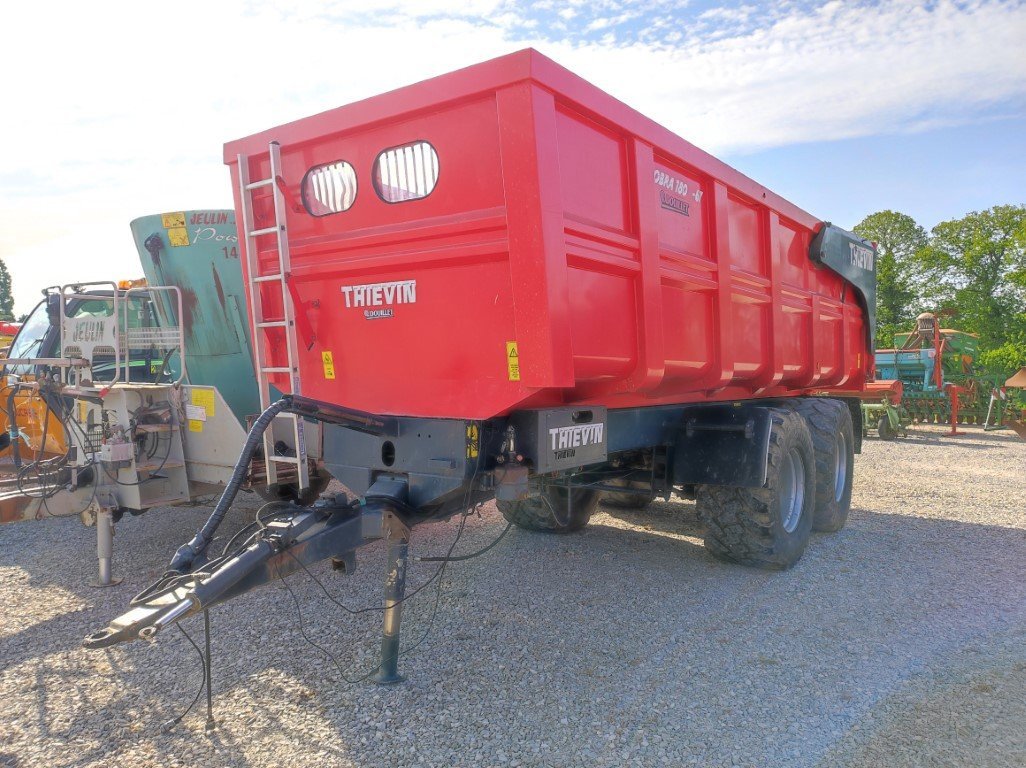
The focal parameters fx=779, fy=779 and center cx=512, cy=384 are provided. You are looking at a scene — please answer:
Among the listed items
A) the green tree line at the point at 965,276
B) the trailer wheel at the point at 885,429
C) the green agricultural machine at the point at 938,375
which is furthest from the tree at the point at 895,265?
the trailer wheel at the point at 885,429

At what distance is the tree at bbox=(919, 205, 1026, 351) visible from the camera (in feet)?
74.9

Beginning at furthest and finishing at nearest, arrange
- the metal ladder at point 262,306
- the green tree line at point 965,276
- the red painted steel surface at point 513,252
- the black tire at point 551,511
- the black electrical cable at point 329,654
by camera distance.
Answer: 1. the green tree line at point 965,276
2. the black tire at point 551,511
3. the metal ladder at point 262,306
4. the black electrical cable at point 329,654
5. the red painted steel surface at point 513,252

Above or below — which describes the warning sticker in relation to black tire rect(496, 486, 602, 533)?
above

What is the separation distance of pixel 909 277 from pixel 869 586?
25810 mm

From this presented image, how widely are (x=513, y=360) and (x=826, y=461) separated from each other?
13.8 feet

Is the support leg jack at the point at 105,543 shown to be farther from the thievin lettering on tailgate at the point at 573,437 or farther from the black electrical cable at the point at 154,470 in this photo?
the thievin lettering on tailgate at the point at 573,437

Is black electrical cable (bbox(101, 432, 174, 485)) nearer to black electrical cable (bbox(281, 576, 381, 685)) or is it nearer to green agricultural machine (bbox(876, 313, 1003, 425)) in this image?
black electrical cable (bbox(281, 576, 381, 685))

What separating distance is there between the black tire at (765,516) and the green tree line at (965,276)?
671 inches

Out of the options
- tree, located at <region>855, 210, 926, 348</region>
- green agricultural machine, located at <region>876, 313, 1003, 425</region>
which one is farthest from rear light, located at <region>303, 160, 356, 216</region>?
tree, located at <region>855, 210, 926, 348</region>

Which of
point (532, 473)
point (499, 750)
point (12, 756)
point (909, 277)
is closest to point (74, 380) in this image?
point (12, 756)

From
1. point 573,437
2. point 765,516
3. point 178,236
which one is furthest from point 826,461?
point 178,236

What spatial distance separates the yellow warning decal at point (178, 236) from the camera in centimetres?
571

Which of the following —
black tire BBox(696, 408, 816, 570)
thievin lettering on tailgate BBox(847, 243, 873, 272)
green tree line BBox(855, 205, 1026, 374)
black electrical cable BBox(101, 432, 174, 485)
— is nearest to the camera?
black electrical cable BBox(101, 432, 174, 485)

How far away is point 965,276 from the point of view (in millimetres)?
25172
